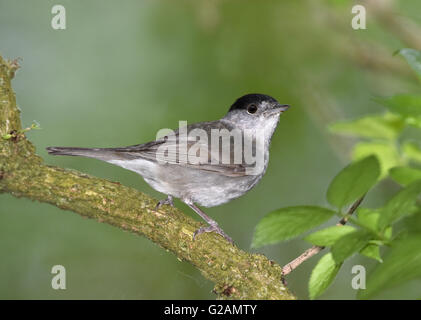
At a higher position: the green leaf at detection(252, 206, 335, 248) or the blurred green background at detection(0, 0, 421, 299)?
the blurred green background at detection(0, 0, 421, 299)

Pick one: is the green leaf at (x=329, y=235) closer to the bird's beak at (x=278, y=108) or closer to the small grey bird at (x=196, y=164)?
the small grey bird at (x=196, y=164)

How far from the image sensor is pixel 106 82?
10047 millimetres

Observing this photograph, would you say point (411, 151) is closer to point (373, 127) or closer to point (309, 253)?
point (373, 127)

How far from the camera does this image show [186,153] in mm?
4848

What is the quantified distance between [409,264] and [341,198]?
44 cm

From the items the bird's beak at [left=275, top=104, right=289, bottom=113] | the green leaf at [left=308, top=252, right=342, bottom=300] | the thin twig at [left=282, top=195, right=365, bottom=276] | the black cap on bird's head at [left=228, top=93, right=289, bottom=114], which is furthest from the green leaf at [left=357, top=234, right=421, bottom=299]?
the black cap on bird's head at [left=228, top=93, right=289, bottom=114]

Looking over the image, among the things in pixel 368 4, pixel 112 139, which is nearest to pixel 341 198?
pixel 368 4

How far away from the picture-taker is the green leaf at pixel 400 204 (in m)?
1.82

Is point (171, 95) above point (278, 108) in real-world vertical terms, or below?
above

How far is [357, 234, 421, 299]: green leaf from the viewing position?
1.70m

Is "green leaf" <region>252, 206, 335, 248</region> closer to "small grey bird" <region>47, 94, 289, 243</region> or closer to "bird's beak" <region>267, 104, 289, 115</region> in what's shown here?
"small grey bird" <region>47, 94, 289, 243</region>

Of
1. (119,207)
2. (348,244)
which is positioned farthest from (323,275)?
(119,207)

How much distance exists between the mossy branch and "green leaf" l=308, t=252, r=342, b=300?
2.77 ft

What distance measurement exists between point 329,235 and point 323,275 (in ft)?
0.67
